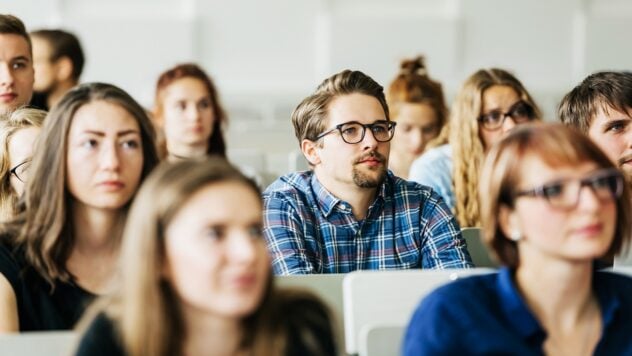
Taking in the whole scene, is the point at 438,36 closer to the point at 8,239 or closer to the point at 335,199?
the point at 335,199

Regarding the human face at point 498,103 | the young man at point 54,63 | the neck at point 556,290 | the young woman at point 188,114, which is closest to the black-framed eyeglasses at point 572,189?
→ the neck at point 556,290

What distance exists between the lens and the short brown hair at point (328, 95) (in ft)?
11.9

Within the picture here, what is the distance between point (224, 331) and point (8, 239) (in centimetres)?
82

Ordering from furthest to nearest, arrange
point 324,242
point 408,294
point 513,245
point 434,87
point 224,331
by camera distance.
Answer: point 434,87, point 324,242, point 408,294, point 513,245, point 224,331

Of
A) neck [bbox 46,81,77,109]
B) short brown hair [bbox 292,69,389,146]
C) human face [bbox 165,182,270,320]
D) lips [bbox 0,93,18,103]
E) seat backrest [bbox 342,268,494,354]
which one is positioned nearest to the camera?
human face [bbox 165,182,270,320]

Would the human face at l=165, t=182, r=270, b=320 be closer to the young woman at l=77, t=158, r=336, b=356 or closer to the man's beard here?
the young woman at l=77, t=158, r=336, b=356

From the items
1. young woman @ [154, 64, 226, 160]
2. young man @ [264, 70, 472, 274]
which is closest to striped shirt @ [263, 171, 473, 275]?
young man @ [264, 70, 472, 274]

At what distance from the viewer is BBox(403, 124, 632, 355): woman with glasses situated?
204cm

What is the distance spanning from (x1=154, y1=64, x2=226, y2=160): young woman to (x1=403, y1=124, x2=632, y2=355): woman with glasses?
307cm

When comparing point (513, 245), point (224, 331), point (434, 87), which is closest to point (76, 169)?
point (224, 331)

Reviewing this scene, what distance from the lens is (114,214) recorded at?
8.73 ft

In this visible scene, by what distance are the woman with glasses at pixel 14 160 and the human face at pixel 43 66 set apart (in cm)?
225

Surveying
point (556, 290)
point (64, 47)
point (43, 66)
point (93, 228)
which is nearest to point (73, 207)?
point (93, 228)

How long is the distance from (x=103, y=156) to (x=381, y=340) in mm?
783
